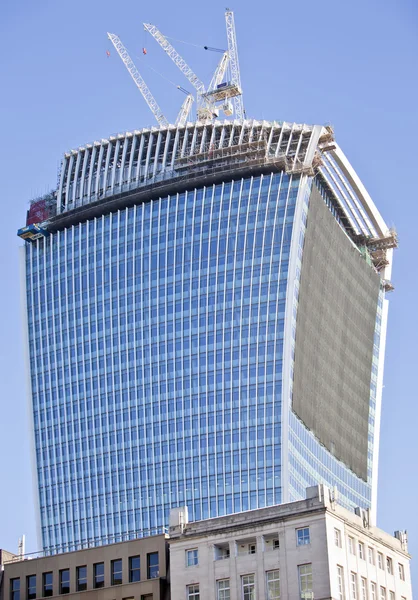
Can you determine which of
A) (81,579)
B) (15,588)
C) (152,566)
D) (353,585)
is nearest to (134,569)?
(152,566)

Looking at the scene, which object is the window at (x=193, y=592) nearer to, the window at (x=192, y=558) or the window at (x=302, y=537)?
the window at (x=192, y=558)

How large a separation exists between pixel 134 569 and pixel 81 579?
775 centimetres

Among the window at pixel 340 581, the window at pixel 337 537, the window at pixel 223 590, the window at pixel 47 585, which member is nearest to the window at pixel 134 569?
the window at pixel 47 585

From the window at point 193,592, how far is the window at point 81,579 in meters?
16.9

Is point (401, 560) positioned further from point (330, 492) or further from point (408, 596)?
point (330, 492)

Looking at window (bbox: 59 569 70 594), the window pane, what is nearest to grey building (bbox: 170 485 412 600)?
the window pane

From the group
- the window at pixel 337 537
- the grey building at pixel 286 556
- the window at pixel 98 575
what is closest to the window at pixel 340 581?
the grey building at pixel 286 556

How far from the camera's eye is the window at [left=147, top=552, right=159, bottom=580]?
136375mm

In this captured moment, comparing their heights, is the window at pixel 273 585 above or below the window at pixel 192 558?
below

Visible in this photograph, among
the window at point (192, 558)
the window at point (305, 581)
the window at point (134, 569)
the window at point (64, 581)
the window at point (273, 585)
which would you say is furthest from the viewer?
the window at point (64, 581)

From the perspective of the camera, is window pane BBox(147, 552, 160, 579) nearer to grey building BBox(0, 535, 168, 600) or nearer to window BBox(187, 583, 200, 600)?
grey building BBox(0, 535, 168, 600)

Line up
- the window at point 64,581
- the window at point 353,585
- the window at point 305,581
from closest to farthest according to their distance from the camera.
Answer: the window at point 305,581 < the window at point 353,585 < the window at point 64,581

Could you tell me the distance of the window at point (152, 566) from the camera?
447 ft

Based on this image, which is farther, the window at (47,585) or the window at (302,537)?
the window at (47,585)
